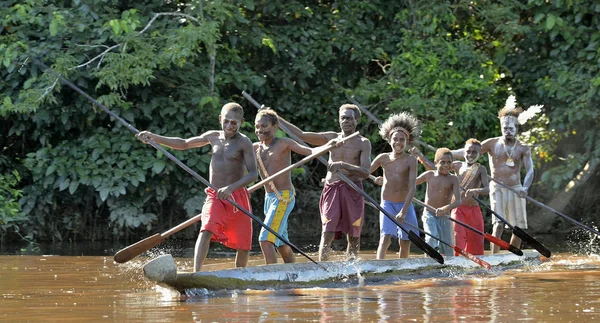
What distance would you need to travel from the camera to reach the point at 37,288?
9273 millimetres

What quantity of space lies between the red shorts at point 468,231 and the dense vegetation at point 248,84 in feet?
11.5

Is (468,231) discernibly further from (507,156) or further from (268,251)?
(268,251)

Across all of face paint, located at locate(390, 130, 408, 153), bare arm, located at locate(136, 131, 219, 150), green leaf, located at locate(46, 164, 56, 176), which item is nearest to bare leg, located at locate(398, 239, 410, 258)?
face paint, located at locate(390, 130, 408, 153)

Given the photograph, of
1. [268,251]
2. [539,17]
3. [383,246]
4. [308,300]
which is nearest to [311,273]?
[268,251]

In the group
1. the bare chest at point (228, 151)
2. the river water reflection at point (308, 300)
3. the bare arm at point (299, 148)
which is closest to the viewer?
the river water reflection at point (308, 300)

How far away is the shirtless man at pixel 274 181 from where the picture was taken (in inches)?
384

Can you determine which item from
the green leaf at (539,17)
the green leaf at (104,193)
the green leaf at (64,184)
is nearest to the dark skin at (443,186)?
the green leaf at (104,193)

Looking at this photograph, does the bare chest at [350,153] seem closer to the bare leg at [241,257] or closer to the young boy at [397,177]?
the young boy at [397,177]

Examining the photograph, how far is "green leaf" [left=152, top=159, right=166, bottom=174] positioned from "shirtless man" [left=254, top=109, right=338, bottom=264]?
448 centimetres

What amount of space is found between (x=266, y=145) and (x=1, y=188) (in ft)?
18.4

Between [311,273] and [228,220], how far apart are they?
878 mm

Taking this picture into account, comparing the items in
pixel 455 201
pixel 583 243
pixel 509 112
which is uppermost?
pixel 509 112

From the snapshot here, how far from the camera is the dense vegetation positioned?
14.4m

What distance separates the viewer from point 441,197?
11.5 m
